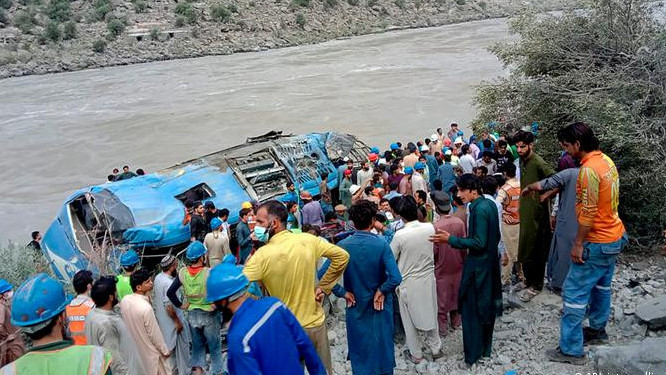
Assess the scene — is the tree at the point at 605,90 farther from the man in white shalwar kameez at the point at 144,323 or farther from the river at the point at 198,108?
the river at the point at 198,108

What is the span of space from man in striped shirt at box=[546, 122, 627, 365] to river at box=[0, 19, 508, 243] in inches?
512

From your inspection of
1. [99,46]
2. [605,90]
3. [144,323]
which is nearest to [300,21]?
[99,46]

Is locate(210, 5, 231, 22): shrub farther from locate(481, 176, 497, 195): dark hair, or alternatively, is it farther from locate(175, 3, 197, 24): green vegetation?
locate(481, 176, 497, 195): dark hair

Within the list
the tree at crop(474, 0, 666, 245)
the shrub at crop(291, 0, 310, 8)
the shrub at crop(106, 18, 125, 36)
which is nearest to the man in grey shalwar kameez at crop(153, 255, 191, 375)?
the tree at crop(474, 0, 666, 245)

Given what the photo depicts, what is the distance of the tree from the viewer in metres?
7.08

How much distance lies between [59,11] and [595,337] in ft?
168

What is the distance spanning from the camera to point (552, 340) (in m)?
4.83

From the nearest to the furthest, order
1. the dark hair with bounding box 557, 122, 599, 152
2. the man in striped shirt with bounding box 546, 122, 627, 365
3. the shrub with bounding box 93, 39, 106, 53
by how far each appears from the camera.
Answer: the man in striped shirt with bounding box 546, 122, 627, 365
the dark hair with bounding box 557, 122, 599, 152
the shrub with bounding box 93, 39, 106, 53

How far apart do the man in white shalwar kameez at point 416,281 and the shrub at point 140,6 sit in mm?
49982

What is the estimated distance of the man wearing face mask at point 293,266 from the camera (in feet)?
→ 11.7

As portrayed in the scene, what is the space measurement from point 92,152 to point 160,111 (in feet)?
18.0

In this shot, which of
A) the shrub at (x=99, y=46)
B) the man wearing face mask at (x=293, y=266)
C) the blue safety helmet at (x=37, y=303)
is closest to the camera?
the blue safety helmet at (x=37, y=303)

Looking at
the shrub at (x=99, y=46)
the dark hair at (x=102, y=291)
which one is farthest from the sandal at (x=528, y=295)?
the shrub at (x=99, y=46)

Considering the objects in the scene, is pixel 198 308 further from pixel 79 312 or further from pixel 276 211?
pixel 276 211
